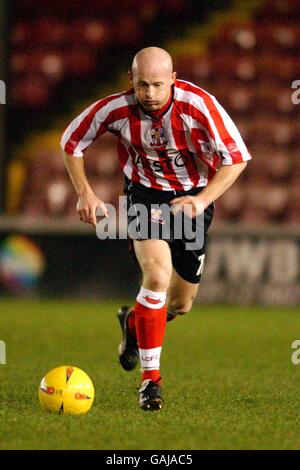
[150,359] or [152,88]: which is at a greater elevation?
[152,88]

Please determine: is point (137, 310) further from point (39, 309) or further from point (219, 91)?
point (219, 91)

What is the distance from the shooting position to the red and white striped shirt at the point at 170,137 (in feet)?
15.1

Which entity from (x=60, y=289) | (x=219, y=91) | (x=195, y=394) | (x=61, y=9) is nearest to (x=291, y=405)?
(x=195, y=394)

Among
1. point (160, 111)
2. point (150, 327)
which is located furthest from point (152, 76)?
point (150, 327)

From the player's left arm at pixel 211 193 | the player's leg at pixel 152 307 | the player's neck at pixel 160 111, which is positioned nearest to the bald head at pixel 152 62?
the player's neck at pixel 160 111

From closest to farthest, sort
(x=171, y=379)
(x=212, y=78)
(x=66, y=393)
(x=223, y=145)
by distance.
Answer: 1. (x=66, y=393)
2. (x=223, y=145)
3. (x=171, y=379)
4. (x=212, y=78)

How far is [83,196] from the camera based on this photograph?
15.5ft

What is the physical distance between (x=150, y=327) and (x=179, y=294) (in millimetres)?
806

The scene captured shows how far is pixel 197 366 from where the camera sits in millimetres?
6168

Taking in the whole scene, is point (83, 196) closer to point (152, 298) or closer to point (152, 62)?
point (152, 298)

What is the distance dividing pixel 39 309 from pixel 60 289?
0.64 m

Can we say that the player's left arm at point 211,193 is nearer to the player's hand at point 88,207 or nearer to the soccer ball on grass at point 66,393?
the player's hand at point 88,207

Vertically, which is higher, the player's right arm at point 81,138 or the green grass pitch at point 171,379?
the player's right arm at point 81,138

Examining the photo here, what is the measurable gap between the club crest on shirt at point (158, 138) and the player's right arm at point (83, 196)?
1.17 ft
